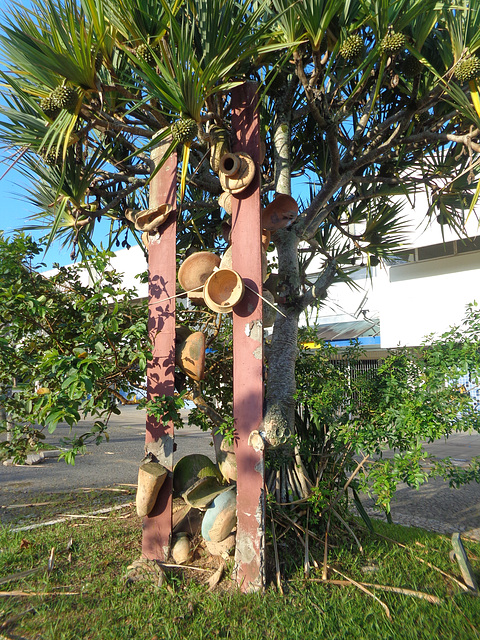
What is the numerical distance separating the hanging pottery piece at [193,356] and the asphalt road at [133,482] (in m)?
0.90

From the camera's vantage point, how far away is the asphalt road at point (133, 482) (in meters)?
4.88

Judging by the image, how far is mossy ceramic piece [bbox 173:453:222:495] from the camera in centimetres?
323

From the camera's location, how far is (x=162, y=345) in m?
3.22

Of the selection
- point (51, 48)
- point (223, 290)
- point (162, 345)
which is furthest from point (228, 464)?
point (51, 48)

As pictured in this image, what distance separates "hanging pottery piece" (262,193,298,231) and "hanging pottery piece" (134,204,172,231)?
714 mm

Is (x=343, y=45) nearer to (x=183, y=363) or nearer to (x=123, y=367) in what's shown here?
(x=183, y=363)

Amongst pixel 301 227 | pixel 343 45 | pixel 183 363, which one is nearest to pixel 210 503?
pixel 183 363

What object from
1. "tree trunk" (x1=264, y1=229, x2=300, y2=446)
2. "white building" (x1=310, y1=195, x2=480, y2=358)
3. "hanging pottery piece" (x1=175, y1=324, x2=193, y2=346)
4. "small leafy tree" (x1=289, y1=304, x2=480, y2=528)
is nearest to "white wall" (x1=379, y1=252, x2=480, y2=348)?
"white building" (x1=310, y1=195, x2=480, y2=358)

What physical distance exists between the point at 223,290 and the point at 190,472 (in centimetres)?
133

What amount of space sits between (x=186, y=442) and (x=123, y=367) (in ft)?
26.9

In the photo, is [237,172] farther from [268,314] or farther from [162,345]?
[162,345]

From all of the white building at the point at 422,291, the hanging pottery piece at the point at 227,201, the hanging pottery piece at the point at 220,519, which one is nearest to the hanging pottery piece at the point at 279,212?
the hanging pottery piece at the point at 227,201

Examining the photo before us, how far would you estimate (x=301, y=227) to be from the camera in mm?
3746

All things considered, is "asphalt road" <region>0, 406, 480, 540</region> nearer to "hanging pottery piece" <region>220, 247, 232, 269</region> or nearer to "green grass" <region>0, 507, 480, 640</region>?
"green grass" <region>0, 507, 480, 640</region>
